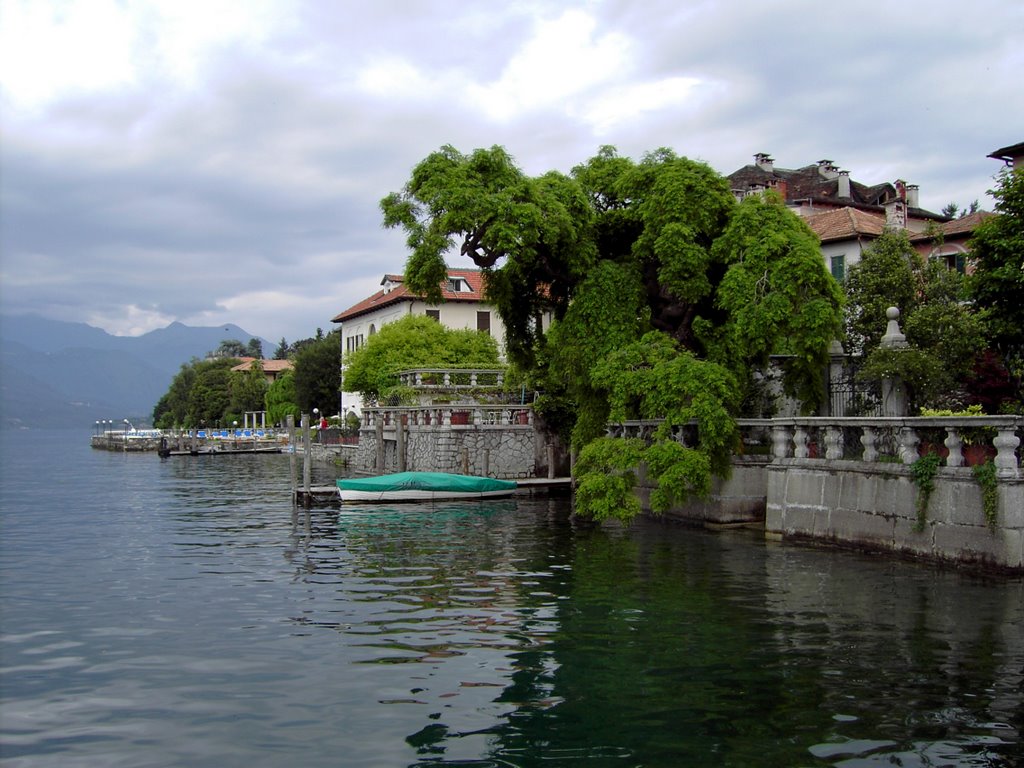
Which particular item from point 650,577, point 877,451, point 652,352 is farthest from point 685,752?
point 652,352

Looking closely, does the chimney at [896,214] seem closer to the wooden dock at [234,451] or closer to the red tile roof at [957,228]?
the red tile roof at [957,228]

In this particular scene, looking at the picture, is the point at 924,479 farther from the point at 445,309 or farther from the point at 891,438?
the point at 445,309

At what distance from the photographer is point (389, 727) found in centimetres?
901

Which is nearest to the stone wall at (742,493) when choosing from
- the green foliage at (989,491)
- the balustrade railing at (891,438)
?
the balustrade railing at (891,438)

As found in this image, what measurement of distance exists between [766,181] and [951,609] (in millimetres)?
40202

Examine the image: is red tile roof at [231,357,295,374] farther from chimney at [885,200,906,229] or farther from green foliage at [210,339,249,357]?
chimney at [885,200,906,229]

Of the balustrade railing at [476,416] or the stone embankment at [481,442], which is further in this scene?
the balustrade railing at [476,416]

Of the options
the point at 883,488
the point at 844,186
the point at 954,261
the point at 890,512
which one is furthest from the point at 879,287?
the point at 844,186

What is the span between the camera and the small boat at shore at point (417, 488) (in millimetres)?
30859

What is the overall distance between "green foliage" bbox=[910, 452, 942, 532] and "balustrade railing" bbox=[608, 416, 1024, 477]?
0.82 feet

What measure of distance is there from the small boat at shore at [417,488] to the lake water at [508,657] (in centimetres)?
880

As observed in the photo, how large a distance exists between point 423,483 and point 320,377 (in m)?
50.2

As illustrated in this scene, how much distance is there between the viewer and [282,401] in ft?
302

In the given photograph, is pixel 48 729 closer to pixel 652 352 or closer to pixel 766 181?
pixel 652 352
